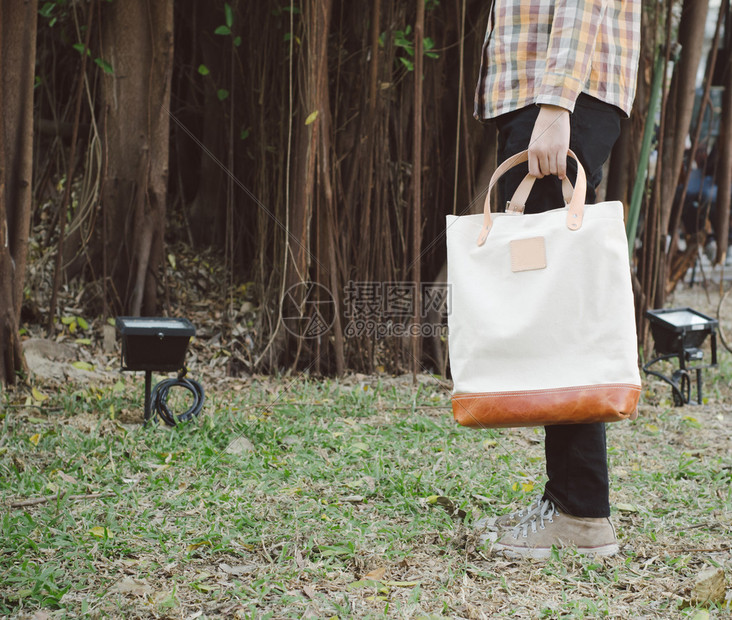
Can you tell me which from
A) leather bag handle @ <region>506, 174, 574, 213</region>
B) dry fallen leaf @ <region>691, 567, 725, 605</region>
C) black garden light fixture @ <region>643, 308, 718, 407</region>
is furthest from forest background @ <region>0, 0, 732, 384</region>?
dry fallen leaf @ <region>691, 567, 725, 605</region>

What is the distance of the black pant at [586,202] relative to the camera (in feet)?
4.61

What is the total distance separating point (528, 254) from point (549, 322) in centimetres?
12

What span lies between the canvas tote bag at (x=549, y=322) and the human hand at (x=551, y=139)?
4 centimetres

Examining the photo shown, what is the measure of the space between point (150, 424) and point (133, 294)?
3.71 ft

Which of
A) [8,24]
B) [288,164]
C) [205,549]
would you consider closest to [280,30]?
[288,164]

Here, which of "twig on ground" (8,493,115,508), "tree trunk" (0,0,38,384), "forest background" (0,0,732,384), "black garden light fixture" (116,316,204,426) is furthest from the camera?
"forest background" (0,0,732,384)

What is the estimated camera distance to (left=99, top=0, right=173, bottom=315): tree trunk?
10.5 ft

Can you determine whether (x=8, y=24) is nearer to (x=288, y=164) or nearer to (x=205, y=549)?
(x=288, y=164)

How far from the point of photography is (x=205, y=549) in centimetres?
150

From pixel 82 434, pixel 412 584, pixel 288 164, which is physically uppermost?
pixel 288 164

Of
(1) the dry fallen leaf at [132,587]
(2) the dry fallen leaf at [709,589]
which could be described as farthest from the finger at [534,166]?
(1) the dry fallen leaf at [132,587]

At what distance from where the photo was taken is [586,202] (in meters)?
1.41
